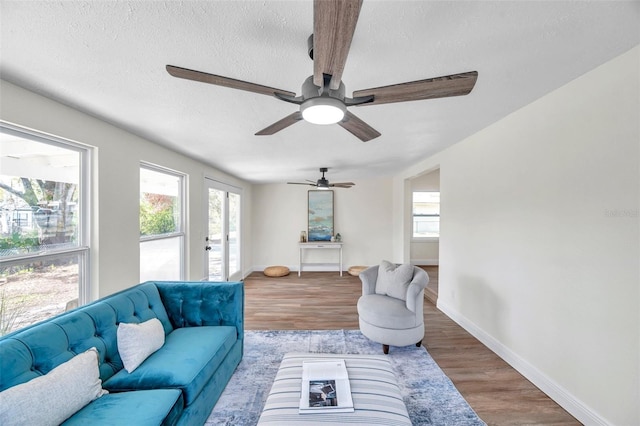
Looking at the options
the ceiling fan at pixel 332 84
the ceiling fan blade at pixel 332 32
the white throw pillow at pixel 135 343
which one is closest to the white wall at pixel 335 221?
the white throw pillow at pixel 135 343

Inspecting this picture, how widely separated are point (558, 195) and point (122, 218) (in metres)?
3.73

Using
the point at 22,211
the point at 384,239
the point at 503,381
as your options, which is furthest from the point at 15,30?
the point at 384,239

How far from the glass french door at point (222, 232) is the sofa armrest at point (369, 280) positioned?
103 inches

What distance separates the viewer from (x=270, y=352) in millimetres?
2633

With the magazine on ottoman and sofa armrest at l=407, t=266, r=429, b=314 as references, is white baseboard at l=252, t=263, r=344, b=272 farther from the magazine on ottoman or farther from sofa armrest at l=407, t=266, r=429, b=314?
the magazine on ottoman

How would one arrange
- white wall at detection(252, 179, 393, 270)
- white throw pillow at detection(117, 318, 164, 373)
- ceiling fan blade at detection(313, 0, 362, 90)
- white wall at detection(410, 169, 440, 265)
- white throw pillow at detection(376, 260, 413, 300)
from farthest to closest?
white wall at detection(410, 169, 440, 265), white wall at detection(252, 179, 393, 270), white throw pillow at detection(376, 260, 413, 300), white throw pillow at detection(117, 318, 164, 373), ceiling fan blade at detection(313, 0, 362, 90)

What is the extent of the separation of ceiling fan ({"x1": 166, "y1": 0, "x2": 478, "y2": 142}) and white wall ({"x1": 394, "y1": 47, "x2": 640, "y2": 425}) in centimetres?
111

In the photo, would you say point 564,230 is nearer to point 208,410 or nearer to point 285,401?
point 285,401

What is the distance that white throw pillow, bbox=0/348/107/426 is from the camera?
1.04 metres

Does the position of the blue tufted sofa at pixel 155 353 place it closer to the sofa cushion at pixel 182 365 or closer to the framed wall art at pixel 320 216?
the sofa cushion at pixel 182 365

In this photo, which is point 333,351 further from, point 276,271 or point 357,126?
point 276,271

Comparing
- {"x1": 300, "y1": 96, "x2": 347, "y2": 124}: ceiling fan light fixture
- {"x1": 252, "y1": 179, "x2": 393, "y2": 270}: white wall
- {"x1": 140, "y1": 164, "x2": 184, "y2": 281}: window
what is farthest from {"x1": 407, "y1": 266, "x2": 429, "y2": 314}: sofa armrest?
{"x1": 252, "y1": 179, "x2": 393, "y2": 270}: white wall

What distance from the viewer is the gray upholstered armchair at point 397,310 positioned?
8.34ft

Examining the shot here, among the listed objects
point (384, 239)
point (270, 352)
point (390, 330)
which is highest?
point (384, 239)
